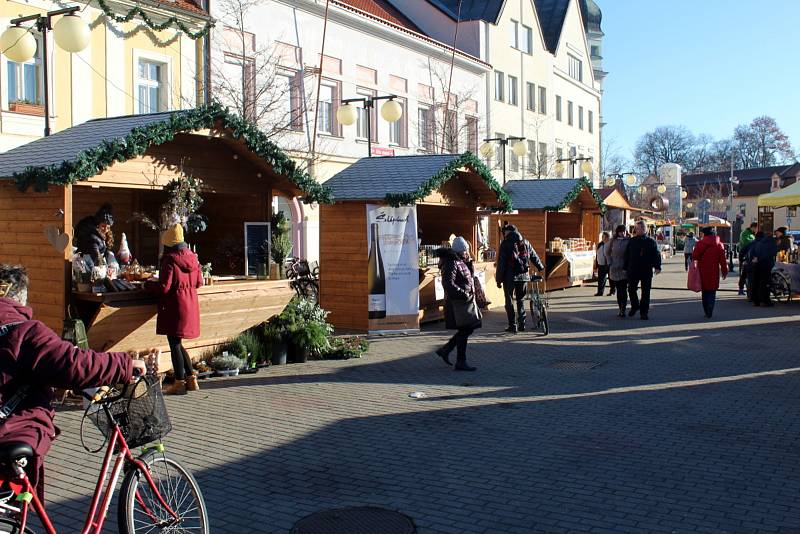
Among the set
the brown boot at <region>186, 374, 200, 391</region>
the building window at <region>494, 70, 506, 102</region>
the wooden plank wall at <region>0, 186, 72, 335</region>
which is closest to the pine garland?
the wooden plank wall at <region>0, 186, 72, 335</region>

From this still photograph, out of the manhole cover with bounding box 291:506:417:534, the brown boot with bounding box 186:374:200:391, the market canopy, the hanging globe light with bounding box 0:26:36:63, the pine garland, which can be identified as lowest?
the manhole cover with bounding box 291:506:417:534

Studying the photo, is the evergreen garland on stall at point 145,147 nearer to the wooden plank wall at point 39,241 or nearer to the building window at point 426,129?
the wooden plank wall at point 39,241

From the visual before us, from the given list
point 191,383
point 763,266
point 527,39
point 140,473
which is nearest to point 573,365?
point 191,383

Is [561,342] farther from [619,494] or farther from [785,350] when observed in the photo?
[619,494]

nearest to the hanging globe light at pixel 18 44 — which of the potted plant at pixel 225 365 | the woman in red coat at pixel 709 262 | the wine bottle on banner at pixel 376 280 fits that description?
the potted plant at pixel 225 365

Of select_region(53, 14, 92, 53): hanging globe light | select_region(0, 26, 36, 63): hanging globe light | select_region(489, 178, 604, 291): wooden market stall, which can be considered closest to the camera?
select_region(53, 14, 92, 53): hanging globe light

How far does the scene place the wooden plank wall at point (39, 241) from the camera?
8.96m

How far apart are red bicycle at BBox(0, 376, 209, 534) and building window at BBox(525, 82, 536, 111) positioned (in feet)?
127

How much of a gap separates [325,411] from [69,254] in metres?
3.37

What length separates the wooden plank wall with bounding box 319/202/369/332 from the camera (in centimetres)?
1434

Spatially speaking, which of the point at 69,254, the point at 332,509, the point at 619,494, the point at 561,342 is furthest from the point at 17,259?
the point at 561,342

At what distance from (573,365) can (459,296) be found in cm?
197

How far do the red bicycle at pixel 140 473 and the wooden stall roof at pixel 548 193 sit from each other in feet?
62.6

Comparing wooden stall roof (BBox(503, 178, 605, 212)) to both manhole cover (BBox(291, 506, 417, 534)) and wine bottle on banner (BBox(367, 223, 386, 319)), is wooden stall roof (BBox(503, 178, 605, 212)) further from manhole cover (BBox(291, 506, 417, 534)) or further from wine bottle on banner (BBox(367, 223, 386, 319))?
manhole cover (BBox(291, 506, 417, 534))
